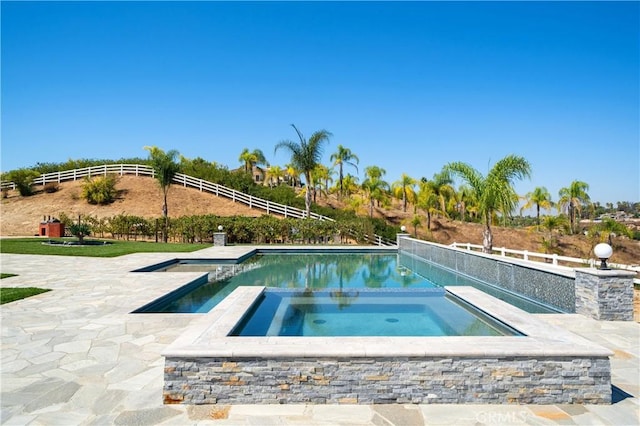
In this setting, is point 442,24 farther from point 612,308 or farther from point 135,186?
point 135,186

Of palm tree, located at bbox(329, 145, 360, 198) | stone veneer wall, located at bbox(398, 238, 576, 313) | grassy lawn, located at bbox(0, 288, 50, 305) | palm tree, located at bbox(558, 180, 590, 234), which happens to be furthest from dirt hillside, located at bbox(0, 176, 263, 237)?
palm tree, located at bbox(558, 180, 590, 234)

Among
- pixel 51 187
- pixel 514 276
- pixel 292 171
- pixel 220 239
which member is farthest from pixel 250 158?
pixel 514 276

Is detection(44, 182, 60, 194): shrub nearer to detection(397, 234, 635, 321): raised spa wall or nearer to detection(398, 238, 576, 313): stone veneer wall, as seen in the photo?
detection(398, 238, 576, 313): stone veneer wall

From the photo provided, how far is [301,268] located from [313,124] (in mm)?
12654

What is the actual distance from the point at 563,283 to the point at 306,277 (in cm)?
585

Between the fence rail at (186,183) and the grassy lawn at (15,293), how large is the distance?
18.5m

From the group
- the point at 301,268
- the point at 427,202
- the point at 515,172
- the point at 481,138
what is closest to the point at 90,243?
the point at 301,268

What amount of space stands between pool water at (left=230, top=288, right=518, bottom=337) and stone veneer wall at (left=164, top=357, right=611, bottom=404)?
0.86 metres

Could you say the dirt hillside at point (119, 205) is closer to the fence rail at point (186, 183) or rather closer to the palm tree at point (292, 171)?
the fence rail at point (186, 183)

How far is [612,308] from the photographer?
5418 millimetres

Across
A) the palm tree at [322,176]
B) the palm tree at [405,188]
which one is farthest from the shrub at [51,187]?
the palm tree at [405,188]

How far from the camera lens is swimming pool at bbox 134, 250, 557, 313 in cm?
696

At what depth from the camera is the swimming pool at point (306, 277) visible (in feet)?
22.9

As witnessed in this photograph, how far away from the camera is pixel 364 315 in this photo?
17.5 feet
